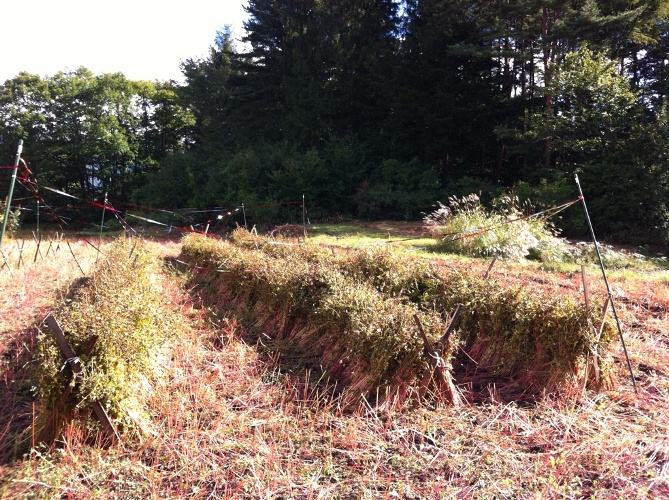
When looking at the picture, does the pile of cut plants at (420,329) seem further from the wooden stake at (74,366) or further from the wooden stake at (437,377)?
the wooden stake at (74,366)

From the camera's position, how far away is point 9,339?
406 centimetres

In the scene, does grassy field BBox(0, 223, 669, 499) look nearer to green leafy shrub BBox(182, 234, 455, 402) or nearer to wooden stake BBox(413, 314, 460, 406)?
wooden stake BBox(413, 314, 460, 406)

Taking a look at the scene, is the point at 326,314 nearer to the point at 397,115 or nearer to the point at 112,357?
the point at 112,357

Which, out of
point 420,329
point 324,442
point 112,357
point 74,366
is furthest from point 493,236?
point 74,366

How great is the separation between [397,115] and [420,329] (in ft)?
58.7

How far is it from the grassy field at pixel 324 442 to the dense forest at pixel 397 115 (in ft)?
34.4

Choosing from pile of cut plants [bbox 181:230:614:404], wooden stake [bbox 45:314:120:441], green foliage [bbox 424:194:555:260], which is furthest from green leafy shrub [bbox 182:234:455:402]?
green foliage [bbox 424:194:555:260]

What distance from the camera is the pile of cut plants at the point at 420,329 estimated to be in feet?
10.6

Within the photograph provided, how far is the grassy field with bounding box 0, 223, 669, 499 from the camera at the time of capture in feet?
7.80

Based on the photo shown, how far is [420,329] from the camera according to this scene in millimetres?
3090

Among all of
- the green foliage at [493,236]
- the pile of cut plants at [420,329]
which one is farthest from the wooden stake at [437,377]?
the green foliage at [493,236]

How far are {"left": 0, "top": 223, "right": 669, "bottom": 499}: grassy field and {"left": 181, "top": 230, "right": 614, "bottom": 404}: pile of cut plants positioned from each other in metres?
0.19

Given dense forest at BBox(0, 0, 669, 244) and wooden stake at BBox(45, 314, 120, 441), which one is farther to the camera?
dense forest at BBox(0, 0, 669, 244)

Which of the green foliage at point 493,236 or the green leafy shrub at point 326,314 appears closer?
the green leafy shrub at point 326,314
